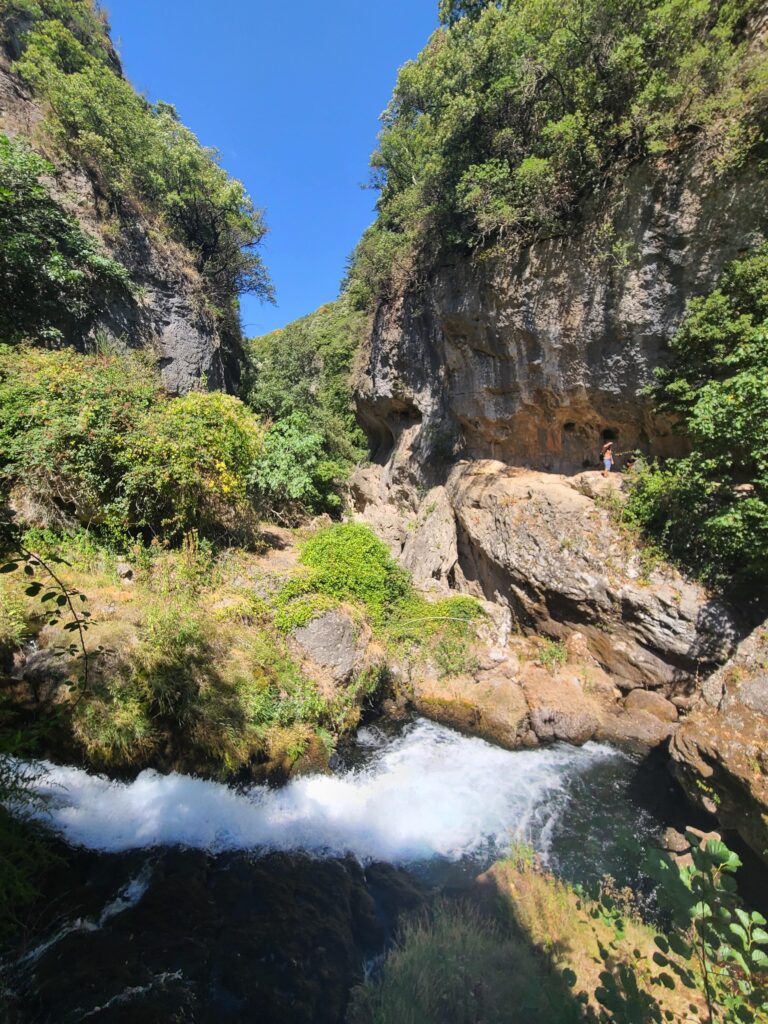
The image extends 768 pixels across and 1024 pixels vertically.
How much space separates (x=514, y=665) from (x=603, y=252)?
8810 millimetres

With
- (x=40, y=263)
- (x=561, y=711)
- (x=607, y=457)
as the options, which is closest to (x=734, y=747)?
(x=561, y=711)

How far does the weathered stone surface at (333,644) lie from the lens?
6.97 metres

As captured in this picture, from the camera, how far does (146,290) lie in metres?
13.4

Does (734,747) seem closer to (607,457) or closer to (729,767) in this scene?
(729,767)

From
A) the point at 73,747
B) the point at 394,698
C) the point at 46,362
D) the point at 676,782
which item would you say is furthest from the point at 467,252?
the point at 73,747

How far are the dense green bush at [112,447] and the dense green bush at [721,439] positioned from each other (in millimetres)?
8445

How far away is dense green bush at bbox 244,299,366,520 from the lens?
13523 mm

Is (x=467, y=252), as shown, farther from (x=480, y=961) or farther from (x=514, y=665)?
(x=480, y=961)

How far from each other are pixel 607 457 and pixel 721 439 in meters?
3.44

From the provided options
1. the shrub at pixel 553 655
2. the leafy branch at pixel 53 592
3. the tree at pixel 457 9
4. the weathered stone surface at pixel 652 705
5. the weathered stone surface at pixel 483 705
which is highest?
the tree at pixel 457 9

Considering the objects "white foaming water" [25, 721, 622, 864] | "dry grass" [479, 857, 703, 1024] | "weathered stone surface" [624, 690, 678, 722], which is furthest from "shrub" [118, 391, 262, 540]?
"weathered stone surface" [624, 690, 678, 722]

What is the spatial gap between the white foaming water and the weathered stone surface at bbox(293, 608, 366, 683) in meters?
1.36

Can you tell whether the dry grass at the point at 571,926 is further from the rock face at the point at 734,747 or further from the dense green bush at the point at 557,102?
the dense green bush at the point at 557,102

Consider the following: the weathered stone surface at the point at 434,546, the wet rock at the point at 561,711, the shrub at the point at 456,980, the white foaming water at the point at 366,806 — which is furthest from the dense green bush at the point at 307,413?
the shrub at the point at 456,980
